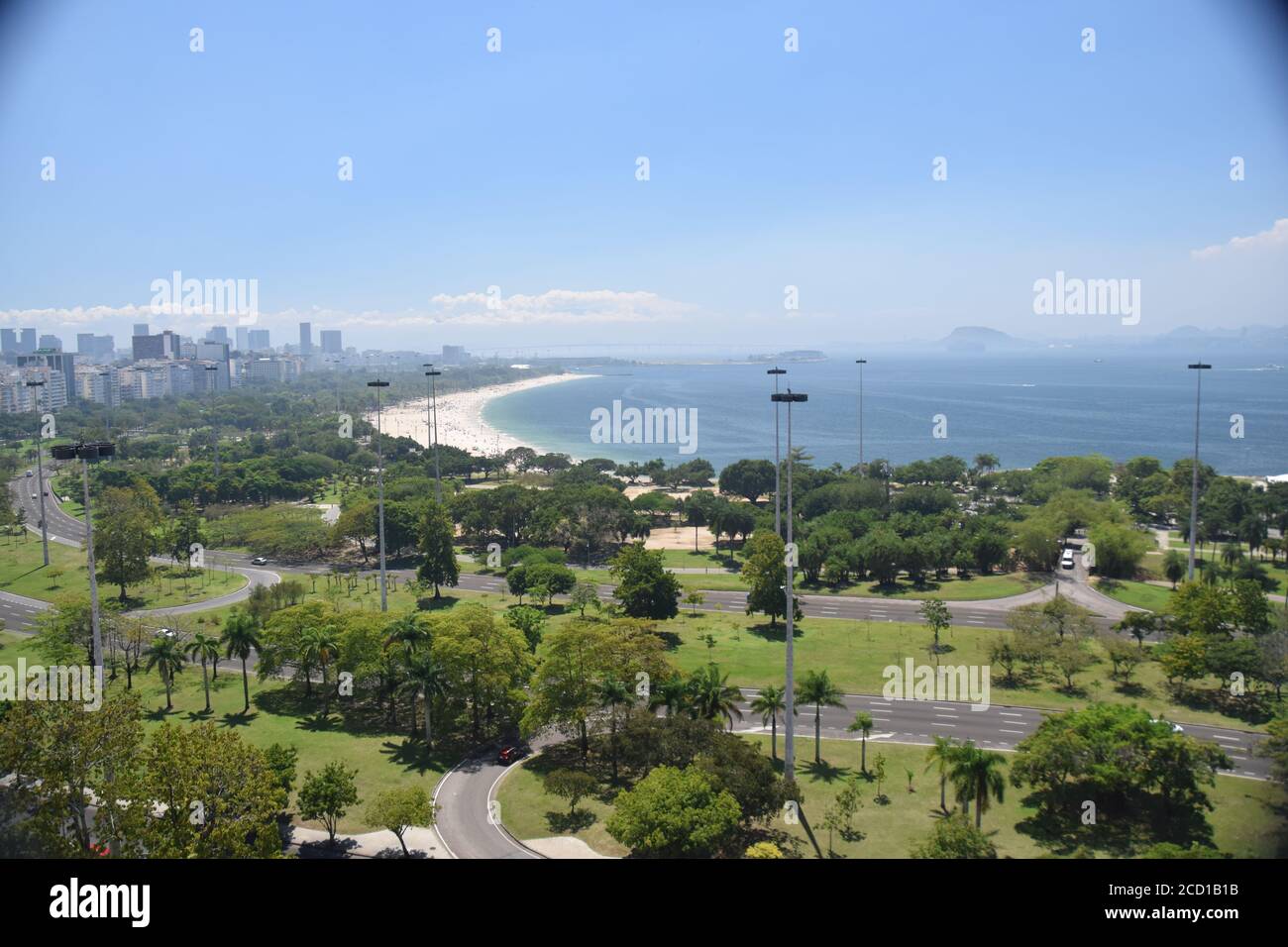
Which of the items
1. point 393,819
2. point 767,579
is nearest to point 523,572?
point 767,579

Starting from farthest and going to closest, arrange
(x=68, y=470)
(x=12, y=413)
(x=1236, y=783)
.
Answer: (x=12, y=413)
(x=68, y=470)
(x=1236, y=783)

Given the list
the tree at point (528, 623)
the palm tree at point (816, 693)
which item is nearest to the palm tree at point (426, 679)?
the tree at point (528, 623)

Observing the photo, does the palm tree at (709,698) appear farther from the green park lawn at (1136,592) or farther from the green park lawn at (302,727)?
the green park lawn at (1136,592)

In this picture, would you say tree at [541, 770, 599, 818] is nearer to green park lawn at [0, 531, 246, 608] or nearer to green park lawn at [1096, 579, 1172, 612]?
green park lawn at [0, 531, 246, 608]

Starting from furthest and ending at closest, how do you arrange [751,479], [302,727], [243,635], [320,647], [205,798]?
[751,479]
[243,635]
[320,647]
[302,727]
[205,798]

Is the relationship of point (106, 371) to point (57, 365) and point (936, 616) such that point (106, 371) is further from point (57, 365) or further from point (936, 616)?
point (936, 616)

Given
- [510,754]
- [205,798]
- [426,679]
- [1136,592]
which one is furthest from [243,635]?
[1136,592]
